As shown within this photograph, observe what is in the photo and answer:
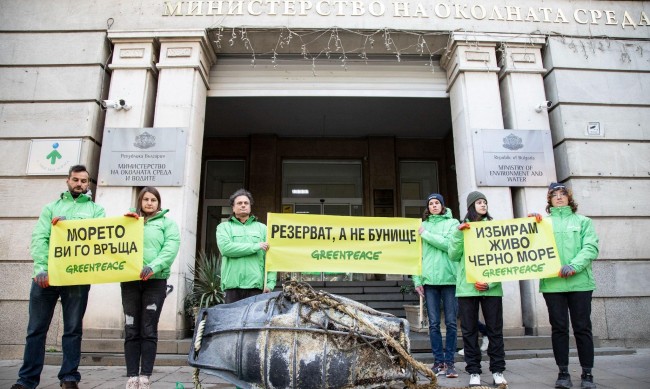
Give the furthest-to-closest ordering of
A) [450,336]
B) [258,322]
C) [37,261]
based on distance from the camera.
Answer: [450,336] → [37,261] → [258,322]

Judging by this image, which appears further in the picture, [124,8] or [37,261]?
[124,8]

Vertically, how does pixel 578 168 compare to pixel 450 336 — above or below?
above

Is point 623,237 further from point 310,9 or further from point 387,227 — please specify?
point 310,9

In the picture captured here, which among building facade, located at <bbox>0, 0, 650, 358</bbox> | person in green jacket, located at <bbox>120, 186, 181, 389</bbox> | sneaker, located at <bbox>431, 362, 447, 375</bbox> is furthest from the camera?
building facade, located at <bbox>0, 0, 650, 358</bbox>

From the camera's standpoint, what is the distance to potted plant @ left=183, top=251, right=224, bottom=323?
6797mm

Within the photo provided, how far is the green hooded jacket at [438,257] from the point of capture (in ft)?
16.2

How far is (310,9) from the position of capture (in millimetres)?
8000

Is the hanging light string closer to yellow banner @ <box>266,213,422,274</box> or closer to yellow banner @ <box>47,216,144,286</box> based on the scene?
yellow banner @ <box>266,213,422,274</box>

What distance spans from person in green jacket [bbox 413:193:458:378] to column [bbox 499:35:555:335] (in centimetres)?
287

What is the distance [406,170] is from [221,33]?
310 inches

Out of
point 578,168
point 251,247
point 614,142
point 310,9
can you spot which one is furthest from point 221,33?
point 614,142

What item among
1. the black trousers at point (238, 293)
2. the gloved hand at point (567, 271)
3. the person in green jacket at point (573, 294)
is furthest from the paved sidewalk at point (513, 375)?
the gloved hand at point (567, 271)

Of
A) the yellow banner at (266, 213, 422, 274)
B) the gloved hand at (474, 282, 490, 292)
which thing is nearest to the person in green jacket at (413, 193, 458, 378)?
the yellow banner at (266, 213, 422, 274)

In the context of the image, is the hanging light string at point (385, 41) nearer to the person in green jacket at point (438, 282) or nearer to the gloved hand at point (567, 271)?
the person in green jacket at point (438, 282)
